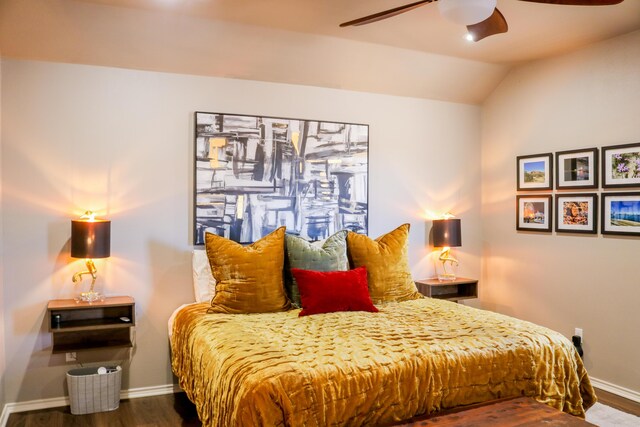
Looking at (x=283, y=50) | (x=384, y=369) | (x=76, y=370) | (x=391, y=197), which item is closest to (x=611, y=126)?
(x=391, y=197)

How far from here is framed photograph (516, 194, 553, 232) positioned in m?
4.46

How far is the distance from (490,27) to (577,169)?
6.23ft

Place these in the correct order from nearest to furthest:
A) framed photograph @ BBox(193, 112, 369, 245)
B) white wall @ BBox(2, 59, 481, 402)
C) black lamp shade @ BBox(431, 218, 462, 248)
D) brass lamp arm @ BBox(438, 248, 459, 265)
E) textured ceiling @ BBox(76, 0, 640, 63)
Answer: textured ceiling @ BBox(76, 0, 640, 63), white wall @ BBox(2, 59, 481, 402), framed photograph @ BBox(193, 112, 369, 245), black lamp shade @ BBox(431, 218, 462, 248), brass lamp arm @ BBox(438, 248, 459, 265)

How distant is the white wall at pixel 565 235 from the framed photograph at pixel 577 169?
0.07 meters

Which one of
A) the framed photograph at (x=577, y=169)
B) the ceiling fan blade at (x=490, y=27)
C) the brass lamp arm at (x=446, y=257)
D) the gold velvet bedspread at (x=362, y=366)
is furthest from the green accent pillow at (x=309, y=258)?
the framed photograph at (x=577, y=169)

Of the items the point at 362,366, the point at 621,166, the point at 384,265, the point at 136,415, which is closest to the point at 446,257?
the point at 384,265

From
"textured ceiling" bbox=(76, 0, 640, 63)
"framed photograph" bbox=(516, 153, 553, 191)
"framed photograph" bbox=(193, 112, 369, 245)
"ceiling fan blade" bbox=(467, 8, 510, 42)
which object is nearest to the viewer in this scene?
"ceiling fan blade" bbox=(467, 8, 510, 42)

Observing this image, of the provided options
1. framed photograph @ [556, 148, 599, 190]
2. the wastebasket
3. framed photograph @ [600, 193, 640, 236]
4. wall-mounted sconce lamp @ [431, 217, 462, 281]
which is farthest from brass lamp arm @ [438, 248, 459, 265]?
the wastebasket

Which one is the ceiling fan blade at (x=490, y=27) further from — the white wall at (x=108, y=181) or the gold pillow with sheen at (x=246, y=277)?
the gold pillow with sheen at (x=246, y=277)

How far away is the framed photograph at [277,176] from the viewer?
399 centimetres

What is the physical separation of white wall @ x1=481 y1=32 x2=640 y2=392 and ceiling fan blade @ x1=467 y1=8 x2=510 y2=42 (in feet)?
5.27

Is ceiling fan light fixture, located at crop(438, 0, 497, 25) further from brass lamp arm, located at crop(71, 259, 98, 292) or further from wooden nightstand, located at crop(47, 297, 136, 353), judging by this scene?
brass lamp arm, located at crop(71, 259, 98, 292)

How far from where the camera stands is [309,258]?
3.71m

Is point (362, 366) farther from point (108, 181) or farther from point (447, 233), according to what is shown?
point (447, 233)
